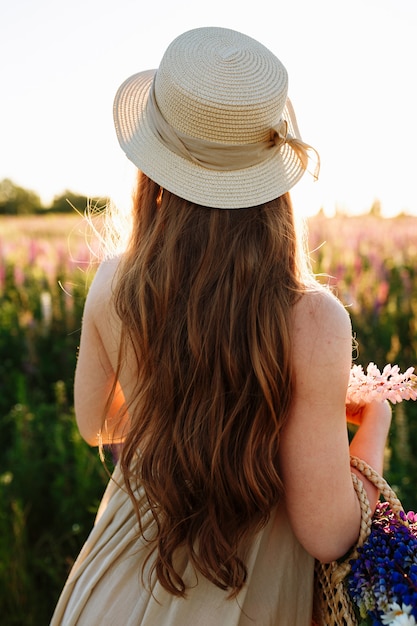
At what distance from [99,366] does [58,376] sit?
10.8 ft

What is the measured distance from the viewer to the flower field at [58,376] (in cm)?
296

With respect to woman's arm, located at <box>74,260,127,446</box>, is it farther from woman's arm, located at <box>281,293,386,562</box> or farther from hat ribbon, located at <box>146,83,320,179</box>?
woman's arm, located at <box>281,293,386,562</box>

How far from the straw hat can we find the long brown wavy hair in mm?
51

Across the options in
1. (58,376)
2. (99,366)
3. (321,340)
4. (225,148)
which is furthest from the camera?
(58,376)

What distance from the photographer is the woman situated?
1395 millimetres

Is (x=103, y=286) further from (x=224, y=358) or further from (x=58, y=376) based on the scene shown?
(x=58, y=376)

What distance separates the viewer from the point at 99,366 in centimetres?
180

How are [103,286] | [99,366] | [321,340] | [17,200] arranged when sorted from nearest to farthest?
[321,340] < [103,286] < [99,366] < [17,200]

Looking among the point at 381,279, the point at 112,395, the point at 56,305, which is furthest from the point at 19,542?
the point at 381,279

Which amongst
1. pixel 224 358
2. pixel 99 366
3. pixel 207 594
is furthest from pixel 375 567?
pixel 99 366

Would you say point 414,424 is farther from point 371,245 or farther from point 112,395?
point 371,245

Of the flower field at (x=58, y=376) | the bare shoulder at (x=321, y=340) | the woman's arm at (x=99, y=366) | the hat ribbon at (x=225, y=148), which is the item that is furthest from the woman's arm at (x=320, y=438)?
the woman's arm at (x=99, y=366)

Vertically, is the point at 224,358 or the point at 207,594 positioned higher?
the point at 224,358

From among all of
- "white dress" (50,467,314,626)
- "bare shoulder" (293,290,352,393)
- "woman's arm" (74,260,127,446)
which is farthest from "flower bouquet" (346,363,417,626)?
"woman's arm" (74,260,127,446)
